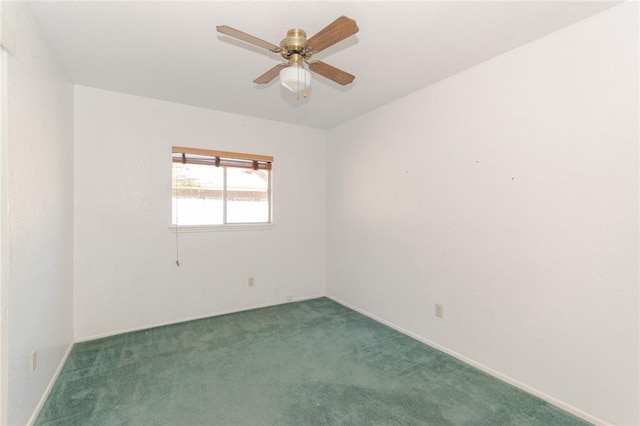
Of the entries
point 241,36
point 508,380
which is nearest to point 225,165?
point 241,36

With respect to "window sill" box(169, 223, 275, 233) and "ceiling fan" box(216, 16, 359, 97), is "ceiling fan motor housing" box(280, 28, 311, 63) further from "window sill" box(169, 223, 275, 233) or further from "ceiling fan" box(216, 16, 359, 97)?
"window sill" box(169, 223, 275, 233)

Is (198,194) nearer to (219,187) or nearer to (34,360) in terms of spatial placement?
(219,187)

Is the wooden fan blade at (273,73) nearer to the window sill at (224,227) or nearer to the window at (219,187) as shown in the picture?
the window at (219,187)

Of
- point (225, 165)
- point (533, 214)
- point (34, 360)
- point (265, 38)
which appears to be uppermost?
point (265, 38)

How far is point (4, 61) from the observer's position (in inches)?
56.2

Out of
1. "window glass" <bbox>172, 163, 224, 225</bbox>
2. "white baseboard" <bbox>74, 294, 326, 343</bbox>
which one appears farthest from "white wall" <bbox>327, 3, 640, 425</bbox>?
"window glass" <bbox>172, 163, 224, 225</bbox>

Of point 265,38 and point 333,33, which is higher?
point 265,38

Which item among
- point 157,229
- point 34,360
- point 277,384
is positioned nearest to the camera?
point 34,360

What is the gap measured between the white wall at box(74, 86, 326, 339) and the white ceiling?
408 mm

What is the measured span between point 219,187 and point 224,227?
0.51m

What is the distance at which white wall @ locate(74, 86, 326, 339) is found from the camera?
9.62 ft

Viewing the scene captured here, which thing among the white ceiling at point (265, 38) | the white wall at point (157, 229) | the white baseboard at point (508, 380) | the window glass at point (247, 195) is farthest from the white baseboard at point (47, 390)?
the white baseboard at point (508, 380)

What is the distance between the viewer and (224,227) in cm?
365

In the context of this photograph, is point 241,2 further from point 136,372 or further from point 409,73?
point 136,372
